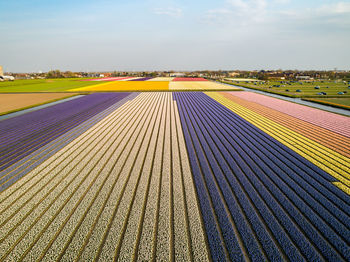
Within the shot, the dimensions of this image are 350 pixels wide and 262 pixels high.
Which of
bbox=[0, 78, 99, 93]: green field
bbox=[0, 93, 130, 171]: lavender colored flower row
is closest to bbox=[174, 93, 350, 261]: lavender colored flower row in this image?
bbox=[0, 93, 130, 171]: lavender colored flower row

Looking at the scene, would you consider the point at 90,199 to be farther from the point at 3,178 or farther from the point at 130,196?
the point at 3,178

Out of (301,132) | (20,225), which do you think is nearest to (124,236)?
(20,225)

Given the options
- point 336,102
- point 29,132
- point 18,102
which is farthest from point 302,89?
point 18,102

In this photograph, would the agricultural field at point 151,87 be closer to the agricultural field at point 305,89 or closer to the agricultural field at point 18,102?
the agricultural field at point 305,89

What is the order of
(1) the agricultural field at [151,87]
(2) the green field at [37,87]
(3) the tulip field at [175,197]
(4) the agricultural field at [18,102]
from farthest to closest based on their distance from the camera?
(2) the green field at [37,87]
(1) the agricultural field at [151,87]
(4) the agricultural field at [18,102]
(3) the tulip field at [175,197]

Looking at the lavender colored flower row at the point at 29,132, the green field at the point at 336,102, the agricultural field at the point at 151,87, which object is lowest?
the lavender colored flower row at the point at 29,132

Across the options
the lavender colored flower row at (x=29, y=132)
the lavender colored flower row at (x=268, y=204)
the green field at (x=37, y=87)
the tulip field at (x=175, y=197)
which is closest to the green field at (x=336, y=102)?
the tulip field at (x=175, y=197)

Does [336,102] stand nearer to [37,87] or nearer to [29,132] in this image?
[29,132]
